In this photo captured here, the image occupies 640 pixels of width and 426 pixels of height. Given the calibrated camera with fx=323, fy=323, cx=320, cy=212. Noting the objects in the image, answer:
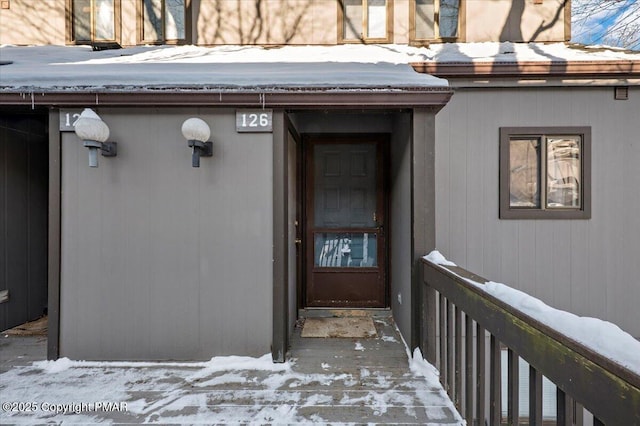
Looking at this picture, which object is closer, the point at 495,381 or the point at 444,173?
the point at 495,381

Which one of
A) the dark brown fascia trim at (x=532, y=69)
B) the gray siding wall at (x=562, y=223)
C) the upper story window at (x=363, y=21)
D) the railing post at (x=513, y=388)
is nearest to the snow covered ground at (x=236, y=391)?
the railing post at (x=513, y=388)

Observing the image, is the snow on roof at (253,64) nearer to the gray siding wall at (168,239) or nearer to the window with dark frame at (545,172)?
the gray siding wall at (168,239)

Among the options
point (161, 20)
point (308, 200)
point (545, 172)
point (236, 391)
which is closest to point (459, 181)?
point (545, 172)

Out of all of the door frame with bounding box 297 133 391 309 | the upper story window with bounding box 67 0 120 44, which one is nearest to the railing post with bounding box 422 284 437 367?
the door frame with bounding box 297 133 391 309

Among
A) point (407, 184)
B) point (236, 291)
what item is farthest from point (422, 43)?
point (236, 291)

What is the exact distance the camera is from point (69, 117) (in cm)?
258

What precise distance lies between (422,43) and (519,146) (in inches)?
70.8

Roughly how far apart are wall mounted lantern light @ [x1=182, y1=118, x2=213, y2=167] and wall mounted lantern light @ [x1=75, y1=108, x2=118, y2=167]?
62 cm

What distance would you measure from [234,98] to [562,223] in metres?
3.36

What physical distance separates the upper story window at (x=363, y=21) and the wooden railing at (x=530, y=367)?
3.24 m

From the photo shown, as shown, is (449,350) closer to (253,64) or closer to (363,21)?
(253,64)

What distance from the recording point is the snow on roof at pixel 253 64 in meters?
2.52

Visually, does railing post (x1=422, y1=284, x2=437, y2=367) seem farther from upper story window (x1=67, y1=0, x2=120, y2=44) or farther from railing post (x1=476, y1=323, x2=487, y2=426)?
upper story window (x1=67, y1=0, x2=120, y2=44)

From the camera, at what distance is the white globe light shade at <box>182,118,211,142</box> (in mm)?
2375
